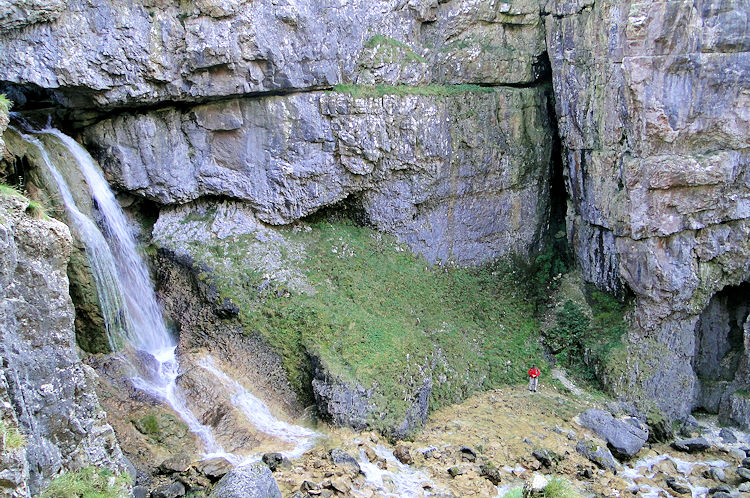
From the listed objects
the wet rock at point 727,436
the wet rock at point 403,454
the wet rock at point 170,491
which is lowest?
the wet rock at point 727,436

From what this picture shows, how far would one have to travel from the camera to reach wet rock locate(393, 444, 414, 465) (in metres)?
→ 12.4

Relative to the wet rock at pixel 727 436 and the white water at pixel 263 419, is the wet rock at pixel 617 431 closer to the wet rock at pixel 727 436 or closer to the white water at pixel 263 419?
the wet rock at pixel 727 436

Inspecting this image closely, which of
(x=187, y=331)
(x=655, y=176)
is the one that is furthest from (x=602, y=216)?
(x=187, y=331)

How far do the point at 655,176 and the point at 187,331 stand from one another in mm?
11404

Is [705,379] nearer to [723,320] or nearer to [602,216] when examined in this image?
[723,320]

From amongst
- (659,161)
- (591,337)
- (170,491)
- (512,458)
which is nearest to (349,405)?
(512,458)

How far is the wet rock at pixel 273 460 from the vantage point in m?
11.6

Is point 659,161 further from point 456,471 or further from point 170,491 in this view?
point 170,491

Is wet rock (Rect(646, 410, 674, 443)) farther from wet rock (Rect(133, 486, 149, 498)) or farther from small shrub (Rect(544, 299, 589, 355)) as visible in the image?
wet rock (Rect(133, 486, 149, 498))

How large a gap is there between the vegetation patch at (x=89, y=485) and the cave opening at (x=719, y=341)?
14.5 m

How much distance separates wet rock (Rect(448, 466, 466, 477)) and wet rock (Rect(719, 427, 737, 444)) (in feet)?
25.4

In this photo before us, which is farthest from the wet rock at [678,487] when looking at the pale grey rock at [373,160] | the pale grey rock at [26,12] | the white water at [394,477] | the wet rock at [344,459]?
the pale grey rock at [26,12]

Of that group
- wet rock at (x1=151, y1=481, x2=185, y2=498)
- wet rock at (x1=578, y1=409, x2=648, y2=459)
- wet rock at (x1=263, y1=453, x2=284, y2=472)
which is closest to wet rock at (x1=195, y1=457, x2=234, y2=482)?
wet rock at (x1=151, y1=481, x2=185, y2=498)

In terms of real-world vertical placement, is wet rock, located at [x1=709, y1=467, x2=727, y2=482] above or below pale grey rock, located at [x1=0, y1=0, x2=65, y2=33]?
below
